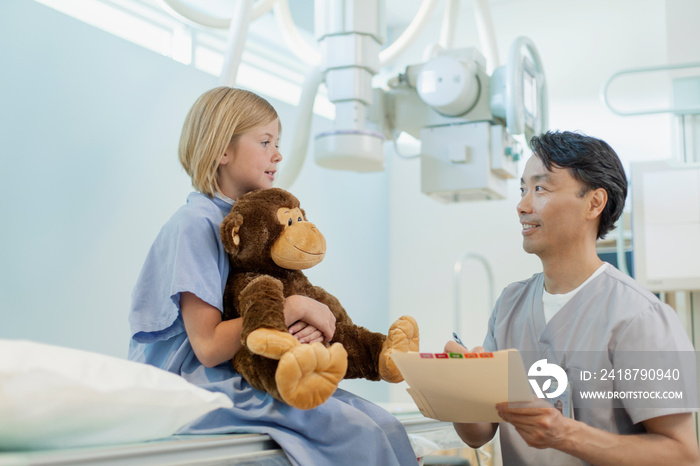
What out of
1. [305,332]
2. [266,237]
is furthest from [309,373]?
[266,237]

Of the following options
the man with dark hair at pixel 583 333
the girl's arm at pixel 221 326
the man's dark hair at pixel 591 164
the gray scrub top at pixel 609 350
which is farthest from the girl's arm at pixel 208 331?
the man's dark hair at pixel 591 164

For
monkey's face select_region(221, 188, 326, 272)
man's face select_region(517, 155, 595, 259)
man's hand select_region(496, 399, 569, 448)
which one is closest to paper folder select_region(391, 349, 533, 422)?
man's hand select_region(496, 399, 569, 448)

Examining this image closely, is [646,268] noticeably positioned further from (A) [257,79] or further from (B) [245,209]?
(B) [245,209]

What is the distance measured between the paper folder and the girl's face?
459 mm

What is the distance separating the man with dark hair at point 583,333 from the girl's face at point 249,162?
0.49 m

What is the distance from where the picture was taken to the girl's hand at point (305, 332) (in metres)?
1.21

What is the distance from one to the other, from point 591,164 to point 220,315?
2.69ft

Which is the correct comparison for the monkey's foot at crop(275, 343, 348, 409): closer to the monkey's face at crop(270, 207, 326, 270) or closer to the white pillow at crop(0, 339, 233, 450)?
the white pillow at crop(0, 339, 233, 450)

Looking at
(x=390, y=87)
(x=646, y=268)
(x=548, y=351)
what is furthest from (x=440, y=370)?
(x=646, y=268)

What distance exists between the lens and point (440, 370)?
1.14m

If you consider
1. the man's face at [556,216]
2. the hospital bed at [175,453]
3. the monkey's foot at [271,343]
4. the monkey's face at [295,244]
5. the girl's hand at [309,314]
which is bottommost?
the hospital bed at [175,453]

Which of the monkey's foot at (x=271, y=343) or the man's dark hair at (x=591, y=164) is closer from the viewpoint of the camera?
the monkey's foot at (x=271, y=343)

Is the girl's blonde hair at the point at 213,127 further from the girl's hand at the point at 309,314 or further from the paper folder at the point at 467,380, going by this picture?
the paper folder at the point at 467,380

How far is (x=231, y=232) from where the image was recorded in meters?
1.21
